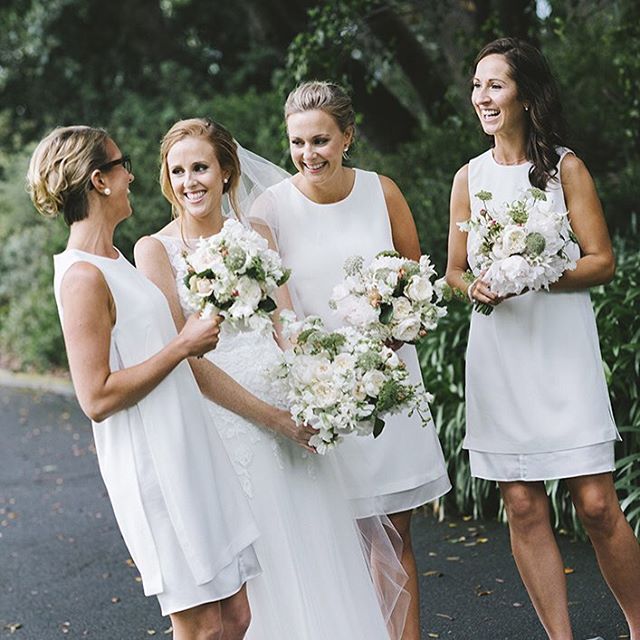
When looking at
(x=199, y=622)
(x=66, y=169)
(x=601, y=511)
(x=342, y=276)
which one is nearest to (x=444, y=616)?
(x=601, y=511)

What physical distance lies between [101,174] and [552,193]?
1.77 m

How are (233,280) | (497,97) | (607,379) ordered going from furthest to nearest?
(607,379) < (497,97) < (233,280)

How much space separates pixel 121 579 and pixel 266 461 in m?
2.94

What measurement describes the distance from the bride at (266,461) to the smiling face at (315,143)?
0.28 meters

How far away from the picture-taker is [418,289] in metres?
3.76

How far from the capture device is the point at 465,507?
22.7 ft

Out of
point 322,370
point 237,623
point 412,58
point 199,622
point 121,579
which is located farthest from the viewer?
point 412,58

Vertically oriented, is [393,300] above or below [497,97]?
Result: below

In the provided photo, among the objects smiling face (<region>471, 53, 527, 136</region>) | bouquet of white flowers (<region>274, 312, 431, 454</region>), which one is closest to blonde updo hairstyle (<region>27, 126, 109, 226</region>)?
bouquet of white flowers (<region>274, 312, 431, 454</region>)

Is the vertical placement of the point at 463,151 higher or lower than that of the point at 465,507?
higher

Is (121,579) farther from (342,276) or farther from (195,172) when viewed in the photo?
(195,172)

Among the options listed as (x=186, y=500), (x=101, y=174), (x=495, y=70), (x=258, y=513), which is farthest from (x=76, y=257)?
(x=495, y=70)

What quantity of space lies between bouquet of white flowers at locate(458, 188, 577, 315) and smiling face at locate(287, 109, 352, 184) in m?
0.59

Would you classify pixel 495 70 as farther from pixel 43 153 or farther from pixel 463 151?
pixel 463 151
